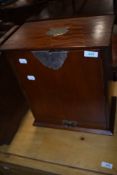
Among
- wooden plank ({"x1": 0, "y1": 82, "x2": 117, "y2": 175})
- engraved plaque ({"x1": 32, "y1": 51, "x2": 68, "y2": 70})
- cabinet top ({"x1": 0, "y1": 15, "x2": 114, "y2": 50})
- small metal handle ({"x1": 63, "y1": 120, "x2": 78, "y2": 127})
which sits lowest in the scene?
wooden plank ({"x1": 0, "y1": 82, "x2": 117, "y2": 175})

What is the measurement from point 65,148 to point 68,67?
571 mm

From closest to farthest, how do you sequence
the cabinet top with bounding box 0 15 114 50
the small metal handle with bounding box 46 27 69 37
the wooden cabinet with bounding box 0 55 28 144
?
the cabinet top with bounding box 0 15 114 50 < the small metal handle with bounding box 46 27 69 37 < the wooden cabinet with bounding box 0 55 28 144

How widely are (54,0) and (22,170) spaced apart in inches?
106

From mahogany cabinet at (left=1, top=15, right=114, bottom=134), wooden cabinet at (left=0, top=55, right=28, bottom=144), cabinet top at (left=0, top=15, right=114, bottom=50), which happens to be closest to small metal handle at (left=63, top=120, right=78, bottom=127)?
mahogany cabinet at (left=1, top=15, right=114, bottom=134)

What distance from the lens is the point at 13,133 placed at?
1.37 m

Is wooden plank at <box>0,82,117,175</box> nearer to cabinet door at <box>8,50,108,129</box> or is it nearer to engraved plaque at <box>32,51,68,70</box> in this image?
cabinet door at <box>8,50,108,129</box>

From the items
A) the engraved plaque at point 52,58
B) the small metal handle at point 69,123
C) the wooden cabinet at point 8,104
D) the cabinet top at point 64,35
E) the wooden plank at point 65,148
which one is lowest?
the wooden plank at point 65,148

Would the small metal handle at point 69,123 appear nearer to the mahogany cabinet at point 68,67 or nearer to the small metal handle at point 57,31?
the mahogany cabinet at point 68,67

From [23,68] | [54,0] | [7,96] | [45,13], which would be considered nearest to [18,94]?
[7,96]

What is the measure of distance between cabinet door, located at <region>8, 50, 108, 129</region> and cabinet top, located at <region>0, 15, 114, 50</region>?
0.05 metres

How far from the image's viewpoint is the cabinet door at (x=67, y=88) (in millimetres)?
945

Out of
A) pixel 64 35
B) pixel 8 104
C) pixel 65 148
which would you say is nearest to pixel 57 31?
pixel 64 35

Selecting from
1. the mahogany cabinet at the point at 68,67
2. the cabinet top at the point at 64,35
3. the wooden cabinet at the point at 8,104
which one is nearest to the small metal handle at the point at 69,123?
the mahogany cabinet at the point at 68,67

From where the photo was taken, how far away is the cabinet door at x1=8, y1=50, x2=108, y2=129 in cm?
95
